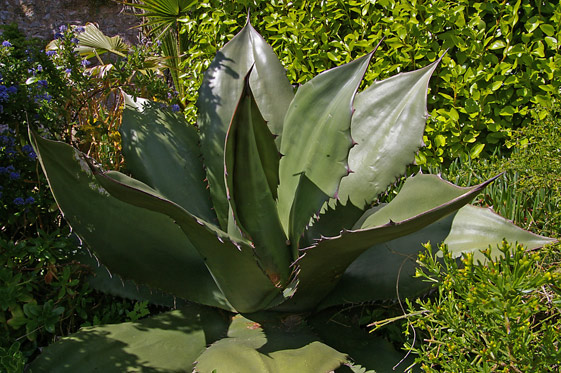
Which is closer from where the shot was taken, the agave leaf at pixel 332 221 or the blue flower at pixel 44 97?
the agave leaf at pixel 332 221

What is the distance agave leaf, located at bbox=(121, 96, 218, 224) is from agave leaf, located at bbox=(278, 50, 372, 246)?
35 centimetres

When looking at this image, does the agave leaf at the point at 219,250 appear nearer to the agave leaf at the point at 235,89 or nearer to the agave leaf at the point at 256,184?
the agave leaf at the point at 256,184

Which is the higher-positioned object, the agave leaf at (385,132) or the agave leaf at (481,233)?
the agave leaf at (385,132)

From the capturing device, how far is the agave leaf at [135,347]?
1379mm

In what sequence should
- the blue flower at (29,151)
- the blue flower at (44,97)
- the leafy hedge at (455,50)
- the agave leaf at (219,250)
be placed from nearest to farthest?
the agave leaf at (219,250), the blue flower at (29,151), the blue flower at (44,97), the leafy hedge at (455,50)

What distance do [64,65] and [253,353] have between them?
1690 mm

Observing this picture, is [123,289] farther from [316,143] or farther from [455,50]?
[455,50]

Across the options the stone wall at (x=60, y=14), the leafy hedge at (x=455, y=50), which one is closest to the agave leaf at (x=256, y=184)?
the leafy hedge at (x=455, y=50)

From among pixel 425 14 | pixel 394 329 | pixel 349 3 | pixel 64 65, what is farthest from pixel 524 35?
pixel 64 65

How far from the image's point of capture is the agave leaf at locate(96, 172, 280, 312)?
118cm

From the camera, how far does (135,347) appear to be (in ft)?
4.74

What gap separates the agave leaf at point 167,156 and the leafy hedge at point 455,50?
1.24 metres

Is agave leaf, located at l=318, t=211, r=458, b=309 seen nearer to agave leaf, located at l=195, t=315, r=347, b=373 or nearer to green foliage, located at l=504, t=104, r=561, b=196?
agave leaf, located at l=195, t=315, r=347, b=373

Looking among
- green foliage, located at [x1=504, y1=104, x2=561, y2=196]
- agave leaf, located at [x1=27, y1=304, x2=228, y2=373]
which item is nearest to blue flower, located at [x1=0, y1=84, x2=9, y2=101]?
agave leaf, located at [x1=27, y1=304, x2=228, y2=373]
